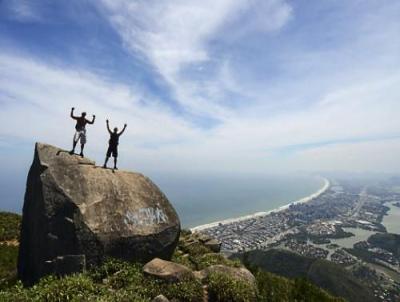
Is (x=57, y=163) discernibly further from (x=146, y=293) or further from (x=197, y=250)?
(x=197, y=250)

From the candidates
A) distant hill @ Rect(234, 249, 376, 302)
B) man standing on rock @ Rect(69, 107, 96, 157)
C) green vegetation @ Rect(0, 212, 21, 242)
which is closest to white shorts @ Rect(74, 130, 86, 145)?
man standing on rock @ Rect(69, 107, 96, 157)

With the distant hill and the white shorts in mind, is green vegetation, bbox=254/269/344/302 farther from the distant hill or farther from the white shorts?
the distant hill

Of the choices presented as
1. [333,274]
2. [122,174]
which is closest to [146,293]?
[122,174]

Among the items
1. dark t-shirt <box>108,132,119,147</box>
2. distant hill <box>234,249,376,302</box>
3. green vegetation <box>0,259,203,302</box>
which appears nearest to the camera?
green vegetation <box>0,259,203,302</box>

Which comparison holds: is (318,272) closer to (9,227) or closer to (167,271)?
(9,227)

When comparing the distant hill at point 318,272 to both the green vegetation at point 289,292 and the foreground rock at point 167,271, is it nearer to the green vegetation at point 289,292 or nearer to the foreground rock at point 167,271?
the green vegetation at point 289,292

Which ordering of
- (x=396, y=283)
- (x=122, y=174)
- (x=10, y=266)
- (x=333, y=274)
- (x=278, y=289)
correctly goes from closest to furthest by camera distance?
(x=278, y=289) < (x=122, y=174) < (x=10, y=266) < (x=333, y=274) < (x=396, y=283)
